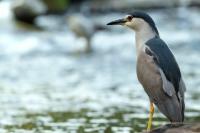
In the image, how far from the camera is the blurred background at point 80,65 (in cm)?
993

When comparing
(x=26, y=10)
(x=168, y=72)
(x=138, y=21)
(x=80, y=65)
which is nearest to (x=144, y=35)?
(x=138, y=21)

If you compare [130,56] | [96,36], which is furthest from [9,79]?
A: [96,36]

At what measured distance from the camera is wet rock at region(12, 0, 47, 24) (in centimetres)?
2041

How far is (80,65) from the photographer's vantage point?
1502cm

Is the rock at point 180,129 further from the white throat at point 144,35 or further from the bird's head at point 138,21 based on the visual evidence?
the bird's head at point 138,21

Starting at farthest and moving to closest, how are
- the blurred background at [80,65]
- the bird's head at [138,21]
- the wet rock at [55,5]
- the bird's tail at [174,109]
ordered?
the wet rock at [55,5] < the blurred background at [80,65] < the bird's head at [138,21] < the bird's tail at [174,109]

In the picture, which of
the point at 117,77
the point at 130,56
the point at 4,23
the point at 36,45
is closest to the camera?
the point at 117,77

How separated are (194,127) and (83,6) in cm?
1730

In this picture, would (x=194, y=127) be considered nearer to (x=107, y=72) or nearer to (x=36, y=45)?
(x=107, y=72)

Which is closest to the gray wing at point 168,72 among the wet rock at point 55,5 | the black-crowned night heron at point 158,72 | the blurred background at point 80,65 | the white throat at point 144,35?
the black-crowned night heron at point 158,72

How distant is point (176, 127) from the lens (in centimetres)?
668

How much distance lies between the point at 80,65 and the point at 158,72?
26.0ft

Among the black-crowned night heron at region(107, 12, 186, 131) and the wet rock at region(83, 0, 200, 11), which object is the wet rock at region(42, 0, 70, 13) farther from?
the black-crowned night heron at region(107, 12, 186, 131)

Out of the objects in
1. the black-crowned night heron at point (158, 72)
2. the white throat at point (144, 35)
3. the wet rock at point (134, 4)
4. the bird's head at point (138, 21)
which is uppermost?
the bird's head at point (138, 21)
